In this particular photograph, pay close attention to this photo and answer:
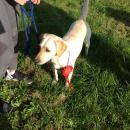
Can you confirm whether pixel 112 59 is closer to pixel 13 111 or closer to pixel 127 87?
pixel 127 87

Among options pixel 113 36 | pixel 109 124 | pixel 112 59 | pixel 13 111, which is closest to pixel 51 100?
pixel 13 111

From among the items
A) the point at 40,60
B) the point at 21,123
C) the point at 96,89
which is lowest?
the point at 21,123

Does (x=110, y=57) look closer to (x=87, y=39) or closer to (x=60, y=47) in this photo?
(x=87, y=39)

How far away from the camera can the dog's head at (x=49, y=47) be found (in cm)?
480

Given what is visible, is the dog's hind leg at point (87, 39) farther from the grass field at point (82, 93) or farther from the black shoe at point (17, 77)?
the black shoe at point (17, 77)

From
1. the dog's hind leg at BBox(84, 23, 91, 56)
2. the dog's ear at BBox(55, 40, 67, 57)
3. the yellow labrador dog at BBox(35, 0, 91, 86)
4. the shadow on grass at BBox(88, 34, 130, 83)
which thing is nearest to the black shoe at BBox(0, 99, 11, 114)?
the yellow labrador dog at BBox(35, 0, 91, 86)

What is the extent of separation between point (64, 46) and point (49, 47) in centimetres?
23

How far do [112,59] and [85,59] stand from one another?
47cm

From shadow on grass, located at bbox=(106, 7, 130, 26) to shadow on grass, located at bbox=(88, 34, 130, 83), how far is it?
1.11 m

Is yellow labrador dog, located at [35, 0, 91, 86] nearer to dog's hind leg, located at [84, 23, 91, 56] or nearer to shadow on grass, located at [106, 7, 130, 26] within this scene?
dog's hind leg, located at [84, 23, 91, 56]

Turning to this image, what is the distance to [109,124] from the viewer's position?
483 centimetres

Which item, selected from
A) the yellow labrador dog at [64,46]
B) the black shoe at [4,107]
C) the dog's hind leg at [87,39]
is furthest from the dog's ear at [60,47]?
the dog's hind leg at [87,39]

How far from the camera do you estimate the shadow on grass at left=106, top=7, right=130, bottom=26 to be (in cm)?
A: 745

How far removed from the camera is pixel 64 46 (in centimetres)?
490
